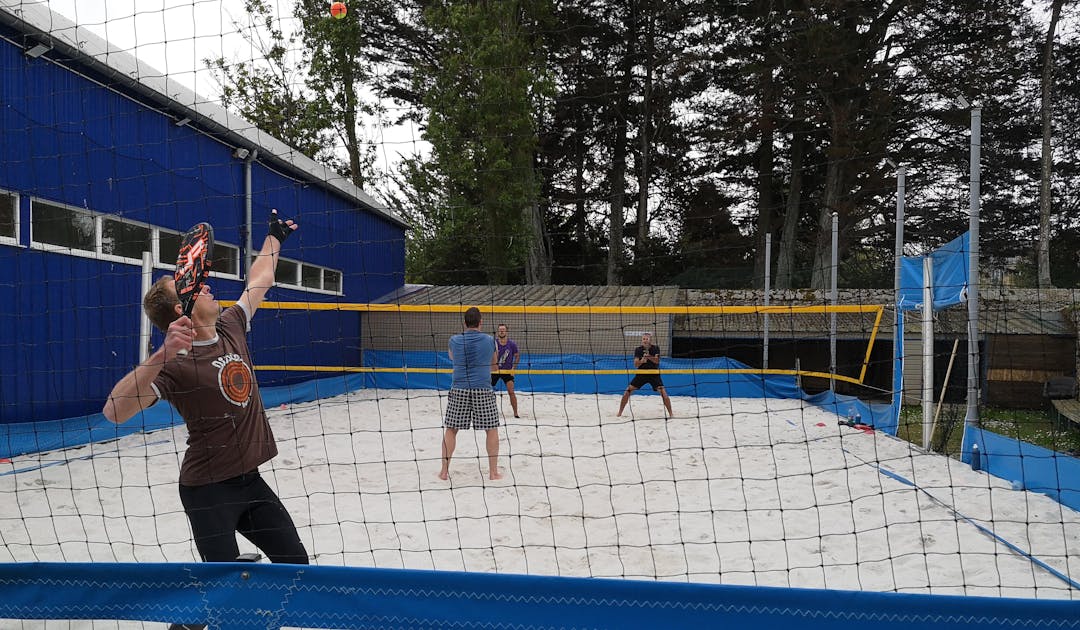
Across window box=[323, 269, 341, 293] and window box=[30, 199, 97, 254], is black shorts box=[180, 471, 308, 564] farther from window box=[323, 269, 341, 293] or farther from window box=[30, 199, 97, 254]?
window box=[323, 269, 341, 293]

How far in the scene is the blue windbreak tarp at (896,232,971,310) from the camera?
5.64 meters

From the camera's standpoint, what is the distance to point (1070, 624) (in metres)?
2.00

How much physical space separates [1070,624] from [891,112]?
10.9 metres

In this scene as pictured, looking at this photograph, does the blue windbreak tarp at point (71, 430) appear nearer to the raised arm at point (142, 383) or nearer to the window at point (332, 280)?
the raised arm at point (142, 383)

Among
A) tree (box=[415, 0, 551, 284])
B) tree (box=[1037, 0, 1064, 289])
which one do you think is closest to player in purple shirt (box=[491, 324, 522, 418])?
tree (box=[415, 0, 551, 284])

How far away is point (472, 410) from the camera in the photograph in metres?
5.10

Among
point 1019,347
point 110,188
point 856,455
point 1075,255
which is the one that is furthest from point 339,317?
point 1075,255

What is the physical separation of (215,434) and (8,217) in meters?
5.31

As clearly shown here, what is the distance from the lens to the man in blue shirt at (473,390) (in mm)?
5074

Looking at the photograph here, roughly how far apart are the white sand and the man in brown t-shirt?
1217mm

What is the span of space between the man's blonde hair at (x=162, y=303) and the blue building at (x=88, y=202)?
113 inches

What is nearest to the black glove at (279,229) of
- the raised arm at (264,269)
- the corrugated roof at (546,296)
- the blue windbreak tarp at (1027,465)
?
the raised arm at (264,269)

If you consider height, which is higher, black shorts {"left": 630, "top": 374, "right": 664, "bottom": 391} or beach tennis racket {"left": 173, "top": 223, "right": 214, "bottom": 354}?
beach tennis racket {"left": 173, "top": 223, "right": 214, "bottom": 354}

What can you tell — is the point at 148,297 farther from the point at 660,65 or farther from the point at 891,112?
the point at 891,112
